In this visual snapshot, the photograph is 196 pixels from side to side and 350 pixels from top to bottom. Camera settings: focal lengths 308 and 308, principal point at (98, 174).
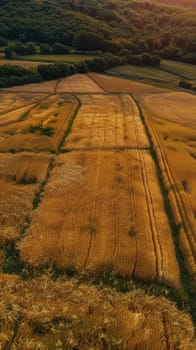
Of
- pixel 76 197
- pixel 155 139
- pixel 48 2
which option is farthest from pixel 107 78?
pixel 48 2

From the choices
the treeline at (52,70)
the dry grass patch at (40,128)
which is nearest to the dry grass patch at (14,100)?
the dry grass patch at (40,128)

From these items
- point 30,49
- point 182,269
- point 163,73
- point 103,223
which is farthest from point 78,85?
point 182,269

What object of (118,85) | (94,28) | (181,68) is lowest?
(118,85)

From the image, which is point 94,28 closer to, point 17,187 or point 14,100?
point 14,100

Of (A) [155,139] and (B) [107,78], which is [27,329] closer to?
(A) [155,139]

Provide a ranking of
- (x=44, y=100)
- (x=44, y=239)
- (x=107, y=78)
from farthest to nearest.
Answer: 1. (x=107, y=78)
2. (x=44, y=100)
3. (x=44, y=239)

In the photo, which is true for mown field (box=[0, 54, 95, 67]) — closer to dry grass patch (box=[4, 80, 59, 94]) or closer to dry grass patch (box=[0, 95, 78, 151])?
dry grass patch (box=[4, 80, 59, 94])

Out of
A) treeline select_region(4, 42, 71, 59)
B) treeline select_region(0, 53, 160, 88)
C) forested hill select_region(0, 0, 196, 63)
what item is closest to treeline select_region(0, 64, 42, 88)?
treeline select_region(0, 53, 160, 88)
